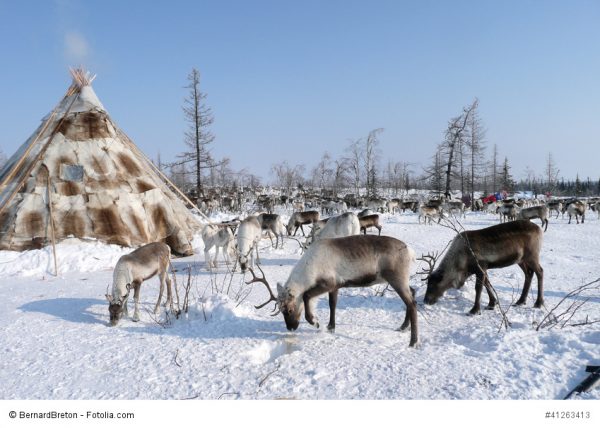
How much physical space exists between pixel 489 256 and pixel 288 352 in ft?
12.9

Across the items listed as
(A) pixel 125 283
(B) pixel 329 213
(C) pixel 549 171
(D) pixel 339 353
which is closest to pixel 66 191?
(A) pixel 125 283

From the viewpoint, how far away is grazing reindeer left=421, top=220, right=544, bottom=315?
21.9ft

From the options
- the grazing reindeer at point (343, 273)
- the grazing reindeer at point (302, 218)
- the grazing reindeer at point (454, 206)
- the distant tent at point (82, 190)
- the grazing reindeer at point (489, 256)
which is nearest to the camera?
the grazing reindeer at point (343, 273)

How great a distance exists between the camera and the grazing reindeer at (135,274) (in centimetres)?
640

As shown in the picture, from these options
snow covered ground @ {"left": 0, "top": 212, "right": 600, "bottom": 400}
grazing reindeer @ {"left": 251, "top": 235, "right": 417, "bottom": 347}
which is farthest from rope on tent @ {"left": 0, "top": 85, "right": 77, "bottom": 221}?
grazing reindeer @ {"left": 251, "top": 235, "right": 417, "bottom": 347}

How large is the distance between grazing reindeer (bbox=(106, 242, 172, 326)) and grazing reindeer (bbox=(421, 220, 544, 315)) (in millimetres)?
4855

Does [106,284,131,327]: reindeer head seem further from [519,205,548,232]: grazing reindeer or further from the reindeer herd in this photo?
[519,205,548,232]: grazing reindeer

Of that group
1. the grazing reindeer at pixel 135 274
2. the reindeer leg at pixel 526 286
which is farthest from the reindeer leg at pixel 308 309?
the reindeer leg at pixel 526 286

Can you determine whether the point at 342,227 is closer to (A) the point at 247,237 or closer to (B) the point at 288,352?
(A) the point at 247,237

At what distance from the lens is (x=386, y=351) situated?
4.97 m

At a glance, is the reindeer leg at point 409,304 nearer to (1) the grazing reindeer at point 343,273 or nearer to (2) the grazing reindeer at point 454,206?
(1) the grazing reindeer at point 343,273

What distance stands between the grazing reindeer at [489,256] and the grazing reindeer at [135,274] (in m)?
4.85

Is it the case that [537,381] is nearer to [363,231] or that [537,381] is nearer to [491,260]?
[491,260]
